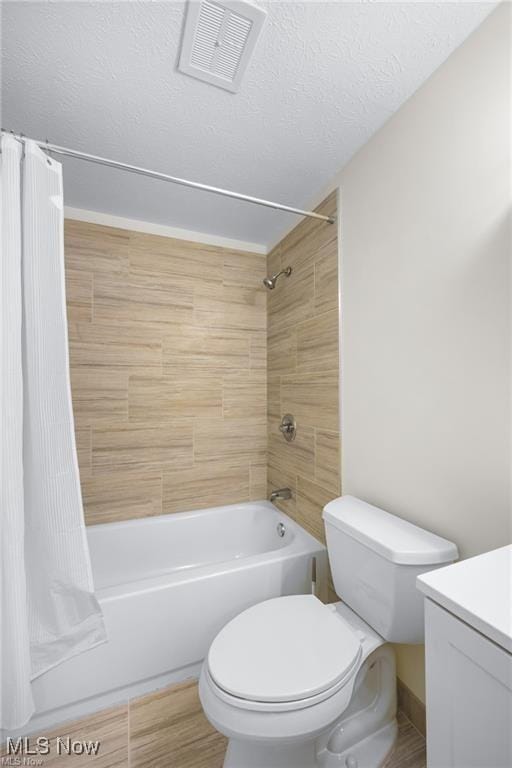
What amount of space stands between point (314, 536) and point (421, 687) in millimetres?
722

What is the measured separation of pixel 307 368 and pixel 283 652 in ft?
4.20

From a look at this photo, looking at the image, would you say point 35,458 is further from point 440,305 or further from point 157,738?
point 440,305

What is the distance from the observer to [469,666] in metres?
0.55

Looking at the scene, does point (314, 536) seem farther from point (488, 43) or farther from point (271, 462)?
point (488, 43)

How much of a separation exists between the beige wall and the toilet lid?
0.40 m

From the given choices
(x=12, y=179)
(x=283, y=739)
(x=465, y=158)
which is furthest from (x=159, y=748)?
(x=465, y=158)

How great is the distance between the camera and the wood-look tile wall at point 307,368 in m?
1.69

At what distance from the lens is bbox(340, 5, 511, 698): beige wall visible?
3.10 ft

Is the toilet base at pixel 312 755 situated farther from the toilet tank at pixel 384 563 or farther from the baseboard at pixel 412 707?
the toilet tank at pixel 384 563

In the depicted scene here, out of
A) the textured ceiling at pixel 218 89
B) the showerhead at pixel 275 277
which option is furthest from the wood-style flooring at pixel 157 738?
the textured ceiling at pixel 218 89

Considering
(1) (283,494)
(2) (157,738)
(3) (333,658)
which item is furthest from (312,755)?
(1) (283,494)

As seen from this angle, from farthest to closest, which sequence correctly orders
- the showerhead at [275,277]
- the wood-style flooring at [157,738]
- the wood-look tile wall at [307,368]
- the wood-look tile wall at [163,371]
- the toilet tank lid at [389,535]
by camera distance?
1. the showerhead at [275,277]
2. the wood-look tile wall at [163,371]
3. the wood-look tile wall at [307,368]
4. the wood-style flooring at [157,738]
5. the toilet tank lid at [389,535]

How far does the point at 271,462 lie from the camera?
7.72 feet

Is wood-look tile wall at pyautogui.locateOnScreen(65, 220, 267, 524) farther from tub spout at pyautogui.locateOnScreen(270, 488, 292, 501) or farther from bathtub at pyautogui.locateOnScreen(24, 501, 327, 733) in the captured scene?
bathtub at pyautogui.locateOnScreen(24, 501, 327, 733)
